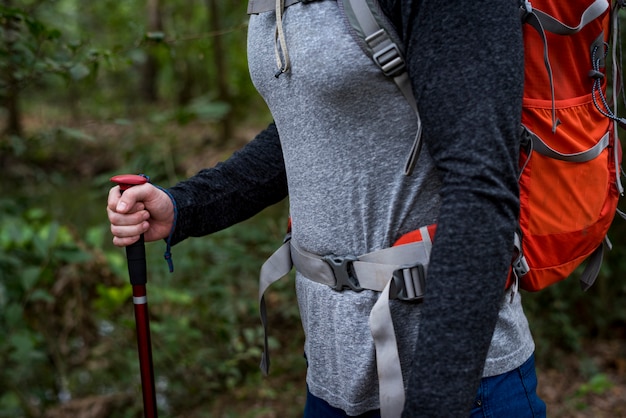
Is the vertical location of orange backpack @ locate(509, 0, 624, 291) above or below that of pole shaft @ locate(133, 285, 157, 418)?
above

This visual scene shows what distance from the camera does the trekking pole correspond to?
149 centimetres

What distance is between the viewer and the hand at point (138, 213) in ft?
4.67

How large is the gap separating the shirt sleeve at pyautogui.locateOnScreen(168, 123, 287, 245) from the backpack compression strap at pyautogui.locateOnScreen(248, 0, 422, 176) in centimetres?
57

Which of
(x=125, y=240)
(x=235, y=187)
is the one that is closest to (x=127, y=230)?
(x=125, y=240)

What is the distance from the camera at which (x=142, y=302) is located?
1.51 m

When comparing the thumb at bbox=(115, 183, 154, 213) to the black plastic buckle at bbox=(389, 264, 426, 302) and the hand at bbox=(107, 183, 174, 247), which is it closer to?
the hand at bbox=(107, 183, 174, 247)

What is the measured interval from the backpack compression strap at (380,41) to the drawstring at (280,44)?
0.15m

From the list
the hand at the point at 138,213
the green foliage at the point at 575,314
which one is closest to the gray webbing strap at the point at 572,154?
the hand at the point at 138,213

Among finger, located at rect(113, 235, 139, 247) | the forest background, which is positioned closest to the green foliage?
the forest background

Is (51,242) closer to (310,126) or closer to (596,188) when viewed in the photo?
(310,126)

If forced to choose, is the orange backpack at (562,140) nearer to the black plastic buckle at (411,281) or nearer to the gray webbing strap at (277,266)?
the black plastic buckle at (411,281)

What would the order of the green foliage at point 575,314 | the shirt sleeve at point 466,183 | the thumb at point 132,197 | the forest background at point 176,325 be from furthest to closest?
1. the green foliage at point 575,314
2. the forest background at point 176,325
3. the thumb at point 132,197
4. the shirt sleeve at point 466,183

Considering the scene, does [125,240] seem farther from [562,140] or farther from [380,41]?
[562,140]

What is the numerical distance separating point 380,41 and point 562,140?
1.34ft
